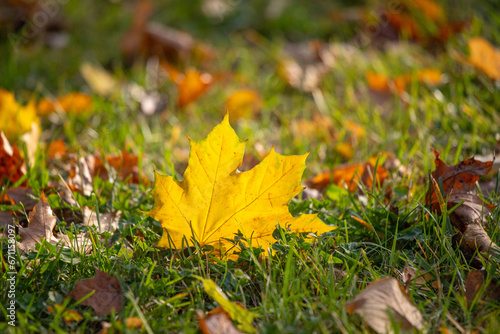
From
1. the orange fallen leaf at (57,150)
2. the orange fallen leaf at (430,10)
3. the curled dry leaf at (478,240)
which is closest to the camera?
the curled dry leaf at (478,240)

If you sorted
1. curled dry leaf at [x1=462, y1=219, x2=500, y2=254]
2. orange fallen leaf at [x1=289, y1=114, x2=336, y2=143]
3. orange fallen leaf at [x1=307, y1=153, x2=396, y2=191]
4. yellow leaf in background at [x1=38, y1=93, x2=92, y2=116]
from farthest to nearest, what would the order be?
yellow leaf in background at [x1=38, y1=93, x2=92, y2=116]
orange fallen leaf at [x1=289, y1=114, x2=336, y2=143]
orange fallen leaf at [x1=307, y1=153, x2=396, y2=191]
curled dry leaf at [x1=462, y1=219, x2=500, y2=254]

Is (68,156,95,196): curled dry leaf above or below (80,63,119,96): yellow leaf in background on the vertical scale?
below

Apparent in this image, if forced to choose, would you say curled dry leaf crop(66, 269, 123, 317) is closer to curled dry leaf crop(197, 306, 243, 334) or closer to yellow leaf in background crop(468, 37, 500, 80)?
curled dry leaf crop(197, 306, 243, 334)

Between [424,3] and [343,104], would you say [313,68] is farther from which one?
[424,3]

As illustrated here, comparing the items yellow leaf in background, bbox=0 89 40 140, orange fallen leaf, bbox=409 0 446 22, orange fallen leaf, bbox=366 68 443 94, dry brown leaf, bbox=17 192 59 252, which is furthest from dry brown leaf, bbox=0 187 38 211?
orange fallen leaf, bbox=409 0 446 22

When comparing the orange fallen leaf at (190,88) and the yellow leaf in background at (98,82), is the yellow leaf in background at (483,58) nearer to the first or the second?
the orange fallen leaf at (190,88)

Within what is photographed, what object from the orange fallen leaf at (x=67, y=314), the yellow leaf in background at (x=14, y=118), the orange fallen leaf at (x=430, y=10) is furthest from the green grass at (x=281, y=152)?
the orange fallen leaf at (x=430, y=10)
